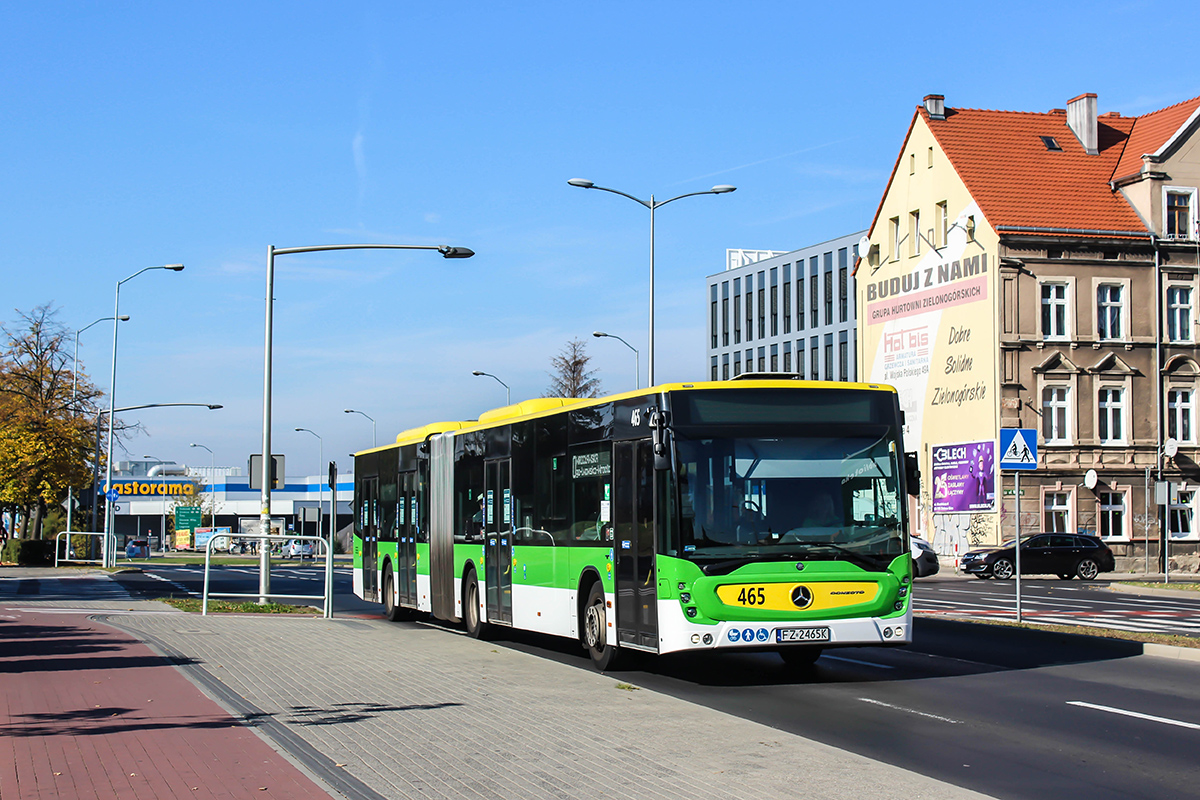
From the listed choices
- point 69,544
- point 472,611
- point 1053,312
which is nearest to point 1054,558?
point 1053,312

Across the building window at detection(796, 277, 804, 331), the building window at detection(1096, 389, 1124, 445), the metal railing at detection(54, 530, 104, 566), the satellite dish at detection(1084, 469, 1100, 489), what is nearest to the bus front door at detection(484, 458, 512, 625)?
the satellite dish at detection(1084, 469, 1100, 489)

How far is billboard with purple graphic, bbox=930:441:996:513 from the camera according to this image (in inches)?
1875

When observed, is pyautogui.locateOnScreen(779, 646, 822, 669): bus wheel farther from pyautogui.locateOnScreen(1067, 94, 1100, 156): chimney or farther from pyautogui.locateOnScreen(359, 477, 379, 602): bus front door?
pyautogui.locateOnScreen(1067, 94, 1100, 156): chimney

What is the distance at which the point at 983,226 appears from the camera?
A: 49094 millimetres

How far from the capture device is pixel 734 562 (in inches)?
513

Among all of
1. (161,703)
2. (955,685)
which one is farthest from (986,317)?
(161,703)

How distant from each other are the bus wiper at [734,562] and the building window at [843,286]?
6266cm

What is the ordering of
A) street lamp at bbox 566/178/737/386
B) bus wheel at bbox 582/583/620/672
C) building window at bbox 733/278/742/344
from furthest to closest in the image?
building window at bbox 733/278/742/344, street lamp at bbox 566/178/737/386, bus wheel at bbox 582/583/620/672

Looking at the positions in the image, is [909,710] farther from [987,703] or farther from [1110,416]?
[1110,416]

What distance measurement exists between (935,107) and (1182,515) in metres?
18.3

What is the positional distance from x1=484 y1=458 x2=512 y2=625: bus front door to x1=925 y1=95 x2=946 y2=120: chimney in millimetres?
39498

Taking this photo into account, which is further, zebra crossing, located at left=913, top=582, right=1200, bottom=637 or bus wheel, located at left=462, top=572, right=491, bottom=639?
zebra crossing, located at left=913, top=582, right=1200, bottom=637

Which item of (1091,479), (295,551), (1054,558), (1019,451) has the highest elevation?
(1019,451)

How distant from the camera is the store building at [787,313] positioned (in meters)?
74.9
